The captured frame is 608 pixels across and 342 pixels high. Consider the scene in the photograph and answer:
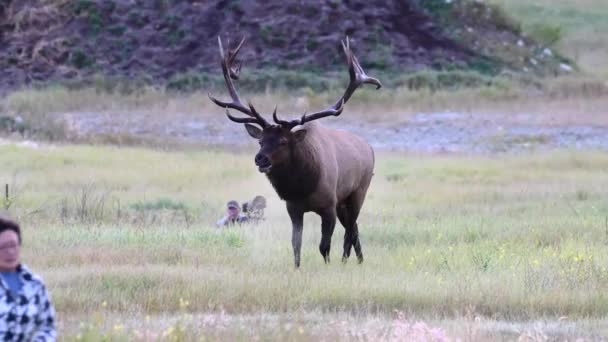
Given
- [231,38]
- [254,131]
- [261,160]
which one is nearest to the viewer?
[261,160]

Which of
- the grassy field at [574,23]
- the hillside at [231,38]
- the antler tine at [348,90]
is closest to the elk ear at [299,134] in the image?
the antler tine at [348,90]

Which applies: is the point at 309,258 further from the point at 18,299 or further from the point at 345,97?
the point at 18,299

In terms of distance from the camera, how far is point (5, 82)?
122 feet

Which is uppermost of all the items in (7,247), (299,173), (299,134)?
(7,247)

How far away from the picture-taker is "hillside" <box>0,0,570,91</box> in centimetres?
3788

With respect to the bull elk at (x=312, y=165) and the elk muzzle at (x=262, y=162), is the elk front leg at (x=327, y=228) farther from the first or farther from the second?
the elk muzzle at (x=262, y=162)

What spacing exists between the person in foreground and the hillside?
30.4 meters

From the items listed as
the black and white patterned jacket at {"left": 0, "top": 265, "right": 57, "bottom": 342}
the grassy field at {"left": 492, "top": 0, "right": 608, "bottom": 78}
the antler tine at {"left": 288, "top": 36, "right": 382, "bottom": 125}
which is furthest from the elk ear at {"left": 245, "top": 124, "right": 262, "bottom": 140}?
the grassy field at {"left": 492, "top": 0, "right": 608, "bottom": 78}

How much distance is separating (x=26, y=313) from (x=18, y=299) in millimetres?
90

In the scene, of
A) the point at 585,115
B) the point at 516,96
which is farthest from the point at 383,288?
the point at 516,96

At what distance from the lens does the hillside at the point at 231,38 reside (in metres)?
37.9

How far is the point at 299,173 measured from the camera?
1259cm

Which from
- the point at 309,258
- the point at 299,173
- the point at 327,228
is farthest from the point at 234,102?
the point at 309,258

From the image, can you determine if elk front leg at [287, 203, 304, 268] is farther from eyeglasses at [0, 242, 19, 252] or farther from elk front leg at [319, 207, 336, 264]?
eyeglasses at [0, 242, 19, 252]
